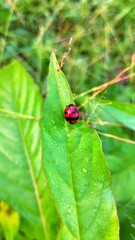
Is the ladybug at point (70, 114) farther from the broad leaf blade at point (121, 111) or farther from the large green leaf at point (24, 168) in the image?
the large green leaf at point (24, 168)

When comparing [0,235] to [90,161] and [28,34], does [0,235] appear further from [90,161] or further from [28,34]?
[28,34]

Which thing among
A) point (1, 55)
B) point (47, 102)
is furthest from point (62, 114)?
point (1, 55)

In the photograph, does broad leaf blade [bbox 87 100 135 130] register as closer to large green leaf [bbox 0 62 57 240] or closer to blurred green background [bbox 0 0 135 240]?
large green leaf [bbox 0 62 57 240]

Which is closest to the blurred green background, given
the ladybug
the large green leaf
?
the large green leaf

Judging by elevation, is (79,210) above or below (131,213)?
above

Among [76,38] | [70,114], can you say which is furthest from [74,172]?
[76,38]

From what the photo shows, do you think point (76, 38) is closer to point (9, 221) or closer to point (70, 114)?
point (9, 221)
